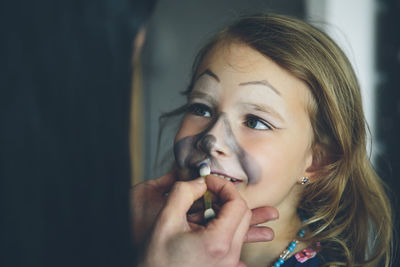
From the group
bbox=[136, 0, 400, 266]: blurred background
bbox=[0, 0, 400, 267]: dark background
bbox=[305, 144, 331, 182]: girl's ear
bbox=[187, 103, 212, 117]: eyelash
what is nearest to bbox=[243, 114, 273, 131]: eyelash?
bbox=[187, 103, 212, 117]: eyelash

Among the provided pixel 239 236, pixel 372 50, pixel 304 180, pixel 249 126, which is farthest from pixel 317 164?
pixel 372 50

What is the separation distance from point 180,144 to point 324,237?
0.52 metres

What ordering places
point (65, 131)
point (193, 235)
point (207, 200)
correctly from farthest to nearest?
point (207, 200)
point (193, 235)
point (65, 131)

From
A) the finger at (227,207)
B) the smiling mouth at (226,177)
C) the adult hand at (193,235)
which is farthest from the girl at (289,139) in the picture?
the adult hand at (193,235)

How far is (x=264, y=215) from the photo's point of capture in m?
0.84

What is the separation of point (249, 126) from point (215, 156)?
0.45 feet

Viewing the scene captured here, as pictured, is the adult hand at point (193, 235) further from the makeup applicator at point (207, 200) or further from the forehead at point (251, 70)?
the forehead at point (251, 70)

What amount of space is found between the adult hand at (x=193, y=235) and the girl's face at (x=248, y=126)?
0.67 ft

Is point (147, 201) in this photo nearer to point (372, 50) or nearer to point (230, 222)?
point (230, 222)

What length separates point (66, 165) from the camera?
0.34m

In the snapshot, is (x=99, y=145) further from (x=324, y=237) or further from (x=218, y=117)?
(x=324, y=237)

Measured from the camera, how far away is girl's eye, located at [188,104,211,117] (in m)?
0.98

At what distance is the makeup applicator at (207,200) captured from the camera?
28.4 inches

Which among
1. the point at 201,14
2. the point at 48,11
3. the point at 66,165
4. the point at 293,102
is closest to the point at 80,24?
the point at 48,11
